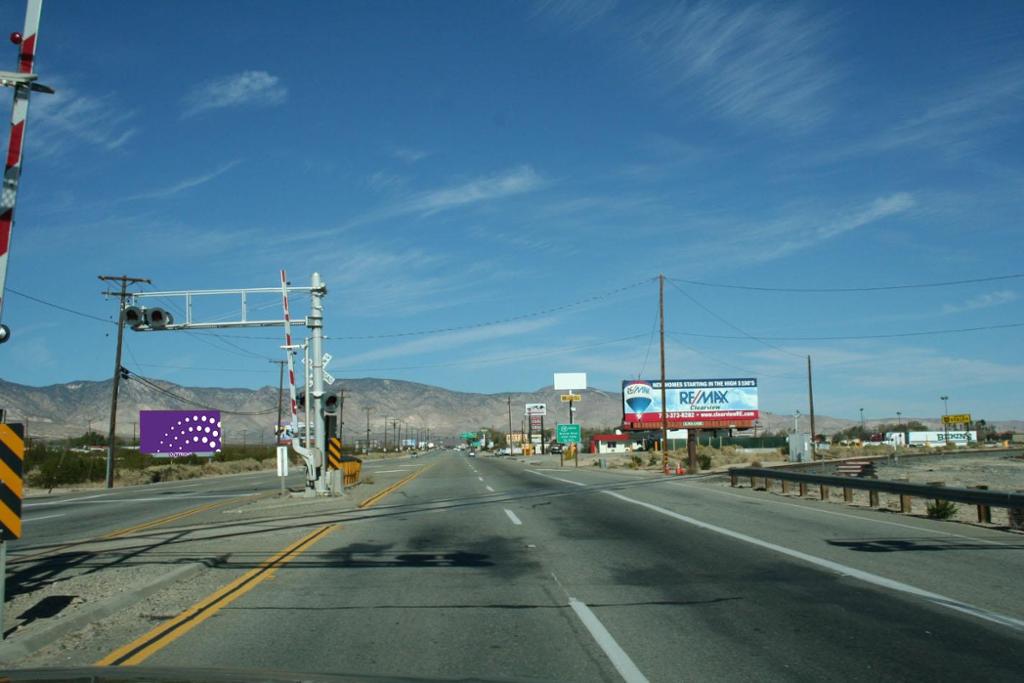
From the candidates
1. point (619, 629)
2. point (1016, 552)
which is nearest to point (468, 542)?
point (619, 629)

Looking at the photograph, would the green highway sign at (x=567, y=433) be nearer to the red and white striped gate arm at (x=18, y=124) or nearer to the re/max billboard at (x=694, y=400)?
the re/max billboard at (x=694, y=400)

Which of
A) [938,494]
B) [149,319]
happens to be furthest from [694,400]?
[938,494]

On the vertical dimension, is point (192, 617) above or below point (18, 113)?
below

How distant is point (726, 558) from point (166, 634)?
7742 mm

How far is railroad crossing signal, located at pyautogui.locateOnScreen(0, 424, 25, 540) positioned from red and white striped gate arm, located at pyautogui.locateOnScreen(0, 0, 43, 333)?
A: 67.9 inches

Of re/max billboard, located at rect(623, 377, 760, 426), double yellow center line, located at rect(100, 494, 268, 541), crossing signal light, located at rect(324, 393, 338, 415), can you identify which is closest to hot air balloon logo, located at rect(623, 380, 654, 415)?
re/max billboard, located at rect(623, 377, 760, 426)

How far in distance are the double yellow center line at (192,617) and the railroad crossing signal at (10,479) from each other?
4.90 ft

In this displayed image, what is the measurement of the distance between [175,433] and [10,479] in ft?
180

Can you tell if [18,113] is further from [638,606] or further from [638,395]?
[638,395]

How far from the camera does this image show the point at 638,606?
902 centimetres

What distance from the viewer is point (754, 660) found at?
267 inches

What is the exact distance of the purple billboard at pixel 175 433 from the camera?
191 ft

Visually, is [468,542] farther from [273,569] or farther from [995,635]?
[995,635]

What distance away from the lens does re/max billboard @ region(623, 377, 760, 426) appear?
318 ft
